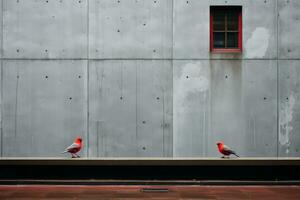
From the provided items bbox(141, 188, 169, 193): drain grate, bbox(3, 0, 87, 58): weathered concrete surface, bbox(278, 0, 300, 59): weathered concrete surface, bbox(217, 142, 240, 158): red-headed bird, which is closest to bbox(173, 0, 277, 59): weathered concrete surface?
bbox(278, 0, 300, 59): weathered concrete surface

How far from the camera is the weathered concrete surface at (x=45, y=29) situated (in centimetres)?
1631

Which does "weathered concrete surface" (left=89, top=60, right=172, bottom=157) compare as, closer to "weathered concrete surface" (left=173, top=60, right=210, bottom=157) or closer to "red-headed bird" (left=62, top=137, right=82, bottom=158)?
"weathered concrete surface" (left=173, top=60, right=210, bottom=157)

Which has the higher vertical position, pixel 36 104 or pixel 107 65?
pixel 107 65

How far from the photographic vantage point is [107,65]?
16.3 metres

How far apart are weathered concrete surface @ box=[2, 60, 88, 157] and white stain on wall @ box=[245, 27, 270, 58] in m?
5.27

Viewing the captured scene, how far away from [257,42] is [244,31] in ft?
1.77

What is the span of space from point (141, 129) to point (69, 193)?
10.2 ft

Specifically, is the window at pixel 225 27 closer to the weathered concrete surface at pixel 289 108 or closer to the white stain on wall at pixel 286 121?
the weathered concrete surface at pixel 289 108

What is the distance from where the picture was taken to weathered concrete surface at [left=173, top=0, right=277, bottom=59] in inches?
639

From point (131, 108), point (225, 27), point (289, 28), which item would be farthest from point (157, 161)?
point (289, 28)

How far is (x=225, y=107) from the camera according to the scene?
16.2m

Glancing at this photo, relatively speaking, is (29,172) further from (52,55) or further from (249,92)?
(249,92)

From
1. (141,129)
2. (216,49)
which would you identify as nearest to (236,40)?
(216,49)

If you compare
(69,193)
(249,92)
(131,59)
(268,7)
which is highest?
(268,7)
